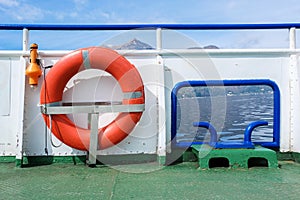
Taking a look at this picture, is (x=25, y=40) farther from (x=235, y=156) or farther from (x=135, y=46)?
(x=235, y=156)

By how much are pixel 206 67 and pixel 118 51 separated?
0.80 meters

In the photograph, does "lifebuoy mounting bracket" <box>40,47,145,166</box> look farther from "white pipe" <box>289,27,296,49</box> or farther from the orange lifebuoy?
"white pipe" <box>289,27,296,49</box>

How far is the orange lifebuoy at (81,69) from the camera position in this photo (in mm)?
2482

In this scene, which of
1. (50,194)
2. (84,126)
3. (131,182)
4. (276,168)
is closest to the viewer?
(50,194)

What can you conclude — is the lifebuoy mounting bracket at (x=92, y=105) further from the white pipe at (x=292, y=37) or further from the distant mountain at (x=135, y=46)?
the white pipe at (x=292, y=37)

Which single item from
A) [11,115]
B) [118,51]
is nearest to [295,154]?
[118,51]

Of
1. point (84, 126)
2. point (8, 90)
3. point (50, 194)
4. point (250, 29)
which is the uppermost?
point (250, 29)

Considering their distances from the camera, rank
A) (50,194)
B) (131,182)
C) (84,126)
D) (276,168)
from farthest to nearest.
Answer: (84,126) < (276,168) < (131,182) < (50,194)

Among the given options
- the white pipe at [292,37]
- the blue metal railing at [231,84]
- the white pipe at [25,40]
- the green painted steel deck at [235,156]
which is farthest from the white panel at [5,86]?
the white pipe at [292,37]

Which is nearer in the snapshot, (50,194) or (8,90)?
(50,194)

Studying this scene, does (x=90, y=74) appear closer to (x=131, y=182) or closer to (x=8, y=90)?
(x=8, y=90)

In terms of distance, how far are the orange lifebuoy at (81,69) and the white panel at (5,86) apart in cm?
40

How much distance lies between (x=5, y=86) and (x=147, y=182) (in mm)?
1528

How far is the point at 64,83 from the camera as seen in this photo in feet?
8.29
